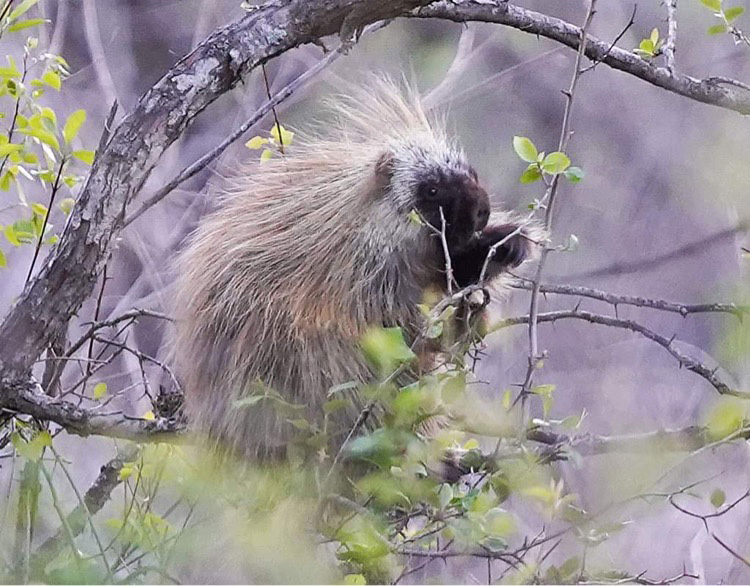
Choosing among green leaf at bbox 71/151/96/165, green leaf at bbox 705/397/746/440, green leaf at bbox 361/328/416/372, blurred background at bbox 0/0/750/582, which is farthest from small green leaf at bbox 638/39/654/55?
green leaf at bbox 71/151/96/165

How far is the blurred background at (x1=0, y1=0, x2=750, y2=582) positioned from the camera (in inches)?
→ 73.0

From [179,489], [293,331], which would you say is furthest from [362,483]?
[293,331]

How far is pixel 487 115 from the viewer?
2.13 m

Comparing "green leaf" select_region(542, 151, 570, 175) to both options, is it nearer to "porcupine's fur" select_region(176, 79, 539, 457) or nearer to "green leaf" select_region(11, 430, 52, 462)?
"porcupine's fur" select_region(176, 79, 539, 457)

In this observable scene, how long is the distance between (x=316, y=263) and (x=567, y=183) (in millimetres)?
711

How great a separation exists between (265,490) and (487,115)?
3.54ft

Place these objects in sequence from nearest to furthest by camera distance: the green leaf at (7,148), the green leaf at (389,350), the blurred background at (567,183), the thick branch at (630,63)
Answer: the green leaf at (389,350) < the green leaf at (7,148) < the thick branch at (630,63) < the blurred background at (567,183)

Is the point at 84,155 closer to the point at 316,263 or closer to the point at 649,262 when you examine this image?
the point at 316,263

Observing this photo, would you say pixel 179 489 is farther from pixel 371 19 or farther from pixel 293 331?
pixel 371 19

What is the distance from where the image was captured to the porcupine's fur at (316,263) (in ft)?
5.10

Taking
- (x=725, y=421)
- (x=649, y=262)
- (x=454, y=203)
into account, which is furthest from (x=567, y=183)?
(x=725, y=421)

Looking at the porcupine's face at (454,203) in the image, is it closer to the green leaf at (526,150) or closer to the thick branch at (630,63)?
the thick branch at (630,63)

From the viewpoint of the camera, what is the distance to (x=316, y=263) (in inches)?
65.3

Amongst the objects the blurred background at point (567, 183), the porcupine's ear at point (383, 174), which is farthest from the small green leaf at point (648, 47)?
the porcupine's ear at point (383, 174)
